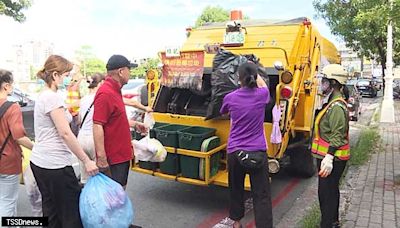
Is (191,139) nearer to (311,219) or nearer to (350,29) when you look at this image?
(311,219)

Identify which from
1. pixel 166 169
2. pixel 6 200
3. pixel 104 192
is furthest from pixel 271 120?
pixel 6 200

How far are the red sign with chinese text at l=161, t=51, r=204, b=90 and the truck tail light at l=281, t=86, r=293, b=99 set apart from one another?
3.46ft

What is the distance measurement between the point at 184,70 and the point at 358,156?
4.20 metres

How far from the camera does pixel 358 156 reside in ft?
25.2

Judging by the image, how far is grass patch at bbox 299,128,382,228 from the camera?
4.40 m

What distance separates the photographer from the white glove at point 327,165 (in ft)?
11.5

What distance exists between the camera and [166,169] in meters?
5.03

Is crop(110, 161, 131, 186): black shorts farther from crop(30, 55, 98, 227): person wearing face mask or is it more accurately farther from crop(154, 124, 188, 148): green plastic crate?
crop(154, 124, 188, 148): green plastic crate

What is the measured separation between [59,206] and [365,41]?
63.7ft

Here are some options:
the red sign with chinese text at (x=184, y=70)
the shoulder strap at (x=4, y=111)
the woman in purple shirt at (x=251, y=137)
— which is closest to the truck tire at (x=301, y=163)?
the red sign with chinese text at (x=184, y=70)

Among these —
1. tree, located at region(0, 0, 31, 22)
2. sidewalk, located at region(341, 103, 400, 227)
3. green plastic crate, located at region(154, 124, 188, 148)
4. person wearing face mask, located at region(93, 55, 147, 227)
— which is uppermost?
tree, located at region(0, 0, 31, 22)

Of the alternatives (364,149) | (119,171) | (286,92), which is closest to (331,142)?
(286,92)

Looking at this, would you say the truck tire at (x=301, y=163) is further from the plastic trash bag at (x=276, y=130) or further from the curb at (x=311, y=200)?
the plastic trash bag at (x=276, y=130)

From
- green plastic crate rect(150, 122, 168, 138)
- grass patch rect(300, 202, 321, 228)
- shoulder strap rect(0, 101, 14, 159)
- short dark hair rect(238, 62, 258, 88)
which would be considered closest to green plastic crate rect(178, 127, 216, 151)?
green plastic crate rect(150, 122, 168, 138)
